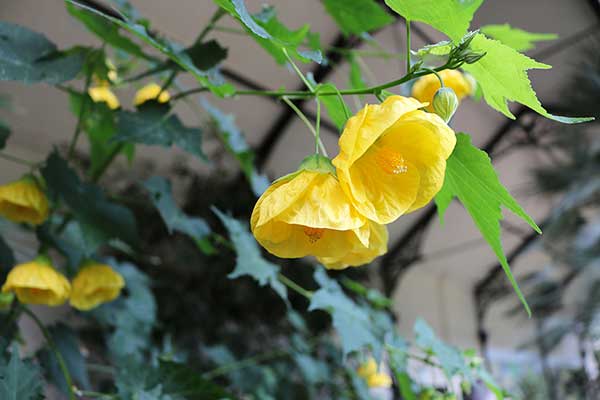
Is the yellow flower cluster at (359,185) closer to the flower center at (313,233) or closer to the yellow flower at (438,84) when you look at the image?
the flower center at (313,233)

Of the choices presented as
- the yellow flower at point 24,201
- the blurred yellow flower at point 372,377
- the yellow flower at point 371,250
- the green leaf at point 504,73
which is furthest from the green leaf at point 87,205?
the blurred yellow flower at point 372,377

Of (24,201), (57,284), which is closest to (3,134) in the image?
(24,201)

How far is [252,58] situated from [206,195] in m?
0.88

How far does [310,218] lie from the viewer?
31 centimetres

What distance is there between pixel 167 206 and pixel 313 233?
1.25ft

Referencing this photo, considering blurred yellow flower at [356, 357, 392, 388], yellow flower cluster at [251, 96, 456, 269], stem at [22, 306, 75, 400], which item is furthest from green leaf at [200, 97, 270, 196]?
blurred yellow flower at [356, 357, 392, 388]

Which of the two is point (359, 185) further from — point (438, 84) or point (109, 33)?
point (109, 33)

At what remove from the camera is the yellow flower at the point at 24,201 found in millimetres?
582

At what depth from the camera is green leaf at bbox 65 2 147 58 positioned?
0.54 m

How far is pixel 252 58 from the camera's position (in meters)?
2.70

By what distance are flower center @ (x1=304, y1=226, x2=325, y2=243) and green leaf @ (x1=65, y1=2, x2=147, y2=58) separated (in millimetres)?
323

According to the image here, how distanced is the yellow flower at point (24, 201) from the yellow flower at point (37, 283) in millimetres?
53

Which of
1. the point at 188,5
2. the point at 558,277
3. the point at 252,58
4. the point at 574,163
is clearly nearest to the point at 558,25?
the point at 574,163

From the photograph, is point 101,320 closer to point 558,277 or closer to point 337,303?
point 337,303
